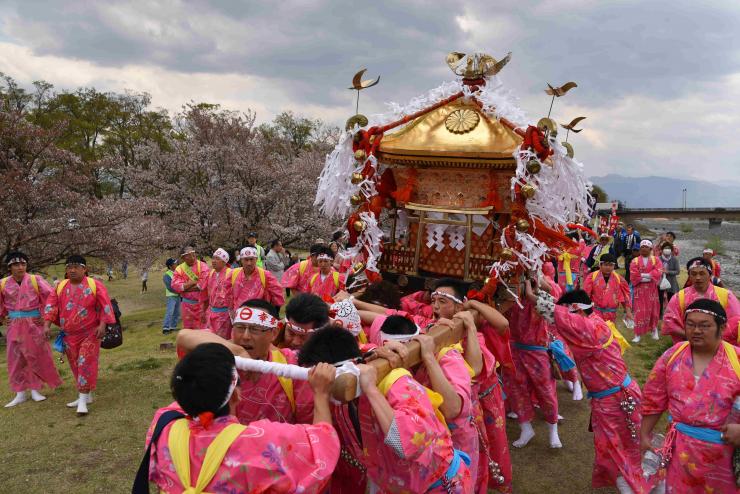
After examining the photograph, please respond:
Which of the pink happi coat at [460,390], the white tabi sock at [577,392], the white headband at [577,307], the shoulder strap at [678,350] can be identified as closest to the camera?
the pink happi coat at [460,390]

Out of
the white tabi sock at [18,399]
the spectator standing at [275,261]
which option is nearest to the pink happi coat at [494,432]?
the white tabi sock at [18,399]

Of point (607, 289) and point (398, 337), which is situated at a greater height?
point (398, 337)

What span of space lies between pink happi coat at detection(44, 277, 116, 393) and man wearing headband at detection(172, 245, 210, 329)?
8.23 ft

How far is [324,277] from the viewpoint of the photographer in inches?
334

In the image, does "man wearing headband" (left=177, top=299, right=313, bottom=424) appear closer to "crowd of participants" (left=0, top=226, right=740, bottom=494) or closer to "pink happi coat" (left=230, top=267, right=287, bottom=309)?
"crowd of participants" (left=0, top=226, right=740, bottom=494)

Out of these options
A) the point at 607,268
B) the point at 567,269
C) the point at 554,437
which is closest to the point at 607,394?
the point at 554,437

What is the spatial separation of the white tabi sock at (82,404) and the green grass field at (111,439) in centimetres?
11

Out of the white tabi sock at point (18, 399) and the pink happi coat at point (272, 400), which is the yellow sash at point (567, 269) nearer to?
the pink happi coat at point (272, 400)

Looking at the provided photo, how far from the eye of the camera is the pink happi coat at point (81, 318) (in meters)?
6.48

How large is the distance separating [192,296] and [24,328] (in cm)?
290

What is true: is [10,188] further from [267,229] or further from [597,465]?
[597,465]

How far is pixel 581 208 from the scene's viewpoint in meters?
5.29

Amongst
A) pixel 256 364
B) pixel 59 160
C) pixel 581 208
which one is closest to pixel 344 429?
pixel 256 364

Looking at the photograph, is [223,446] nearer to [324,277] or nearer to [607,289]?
[324,277]
